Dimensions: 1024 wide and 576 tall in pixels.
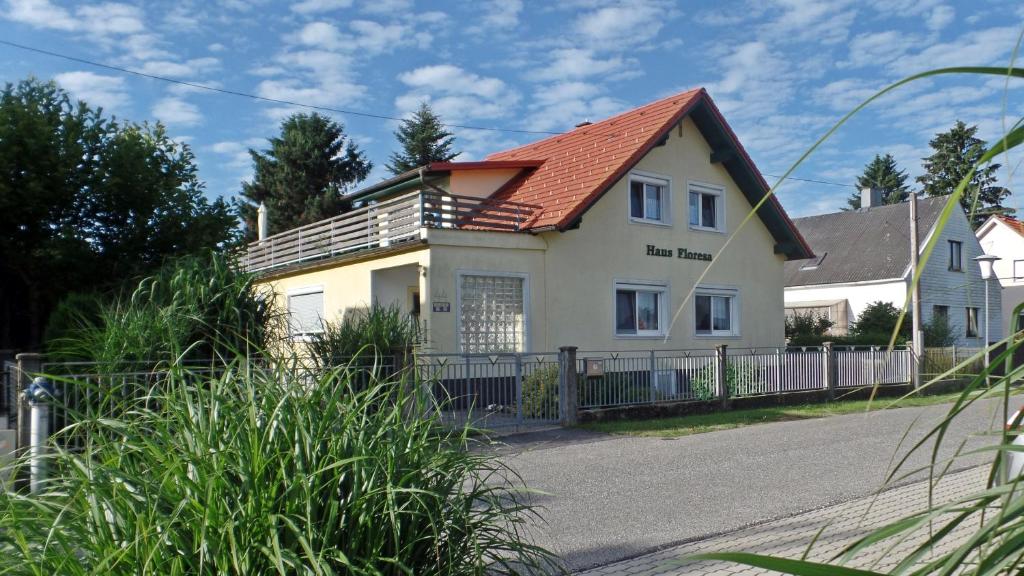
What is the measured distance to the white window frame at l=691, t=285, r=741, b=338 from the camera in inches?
901

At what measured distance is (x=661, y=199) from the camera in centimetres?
2278

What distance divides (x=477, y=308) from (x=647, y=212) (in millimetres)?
5779

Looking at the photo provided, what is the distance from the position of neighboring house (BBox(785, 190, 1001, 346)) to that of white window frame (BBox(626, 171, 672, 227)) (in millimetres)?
14595

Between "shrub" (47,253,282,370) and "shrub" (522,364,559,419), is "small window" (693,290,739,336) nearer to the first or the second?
"shrub" (522,364,559,419)

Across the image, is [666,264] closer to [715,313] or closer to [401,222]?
[715,313]

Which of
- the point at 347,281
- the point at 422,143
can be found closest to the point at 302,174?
the point at 422,143

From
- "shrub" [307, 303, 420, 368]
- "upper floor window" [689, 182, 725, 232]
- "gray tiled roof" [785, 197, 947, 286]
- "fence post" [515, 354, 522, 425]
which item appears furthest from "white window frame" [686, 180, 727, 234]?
"gray tiled roof" [785, 197, 947, 286]

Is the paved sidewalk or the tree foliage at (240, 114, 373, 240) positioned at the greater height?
the tree foliage at (240, 114, 373, 240)

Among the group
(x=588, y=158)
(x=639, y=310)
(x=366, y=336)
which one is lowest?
(x=366, y=336)

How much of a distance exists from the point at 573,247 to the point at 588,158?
121 inches

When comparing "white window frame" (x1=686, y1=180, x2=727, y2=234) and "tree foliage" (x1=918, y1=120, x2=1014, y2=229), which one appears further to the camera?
"white window frame" (x1=686, y1=180, x2=727, y2=234)

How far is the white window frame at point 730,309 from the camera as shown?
22.9 m

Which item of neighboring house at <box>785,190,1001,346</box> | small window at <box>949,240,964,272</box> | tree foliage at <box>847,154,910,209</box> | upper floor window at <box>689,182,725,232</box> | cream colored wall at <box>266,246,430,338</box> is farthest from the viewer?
tree foliage at <box>847,154,910,209</box>

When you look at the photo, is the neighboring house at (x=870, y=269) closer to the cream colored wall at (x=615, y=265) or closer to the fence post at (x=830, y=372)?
the cream colored wall at (x=615, y=265)
